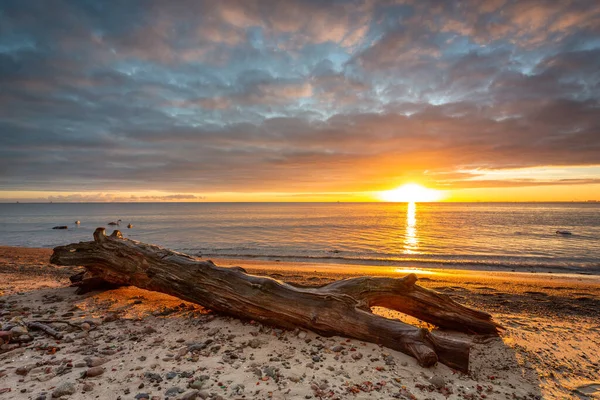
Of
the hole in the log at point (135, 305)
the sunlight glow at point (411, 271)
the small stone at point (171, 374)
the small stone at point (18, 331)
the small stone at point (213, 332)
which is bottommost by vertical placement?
the sunlight glow at point (411, 271)

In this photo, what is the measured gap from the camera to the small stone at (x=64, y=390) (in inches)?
143

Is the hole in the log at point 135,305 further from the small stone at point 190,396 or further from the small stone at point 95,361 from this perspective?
the small stone at point 190,396

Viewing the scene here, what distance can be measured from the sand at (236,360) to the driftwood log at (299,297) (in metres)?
0.23

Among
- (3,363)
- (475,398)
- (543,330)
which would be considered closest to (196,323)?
(3,363)

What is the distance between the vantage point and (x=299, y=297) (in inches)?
230

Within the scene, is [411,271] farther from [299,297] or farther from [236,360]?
[236,360]

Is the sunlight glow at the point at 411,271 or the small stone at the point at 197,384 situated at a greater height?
the small stone at the point at 197,384

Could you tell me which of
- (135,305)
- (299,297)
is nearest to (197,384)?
(299,297)

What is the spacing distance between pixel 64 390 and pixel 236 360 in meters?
2.14

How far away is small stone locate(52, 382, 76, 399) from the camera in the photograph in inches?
143

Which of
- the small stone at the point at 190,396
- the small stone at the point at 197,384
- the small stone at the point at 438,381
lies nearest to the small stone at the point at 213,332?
the small stone at the point at 197,384

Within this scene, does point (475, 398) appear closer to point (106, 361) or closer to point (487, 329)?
point (487, 329)

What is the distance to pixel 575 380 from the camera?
4977mm

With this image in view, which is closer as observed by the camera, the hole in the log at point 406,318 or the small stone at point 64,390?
the small stone at point 64,390
